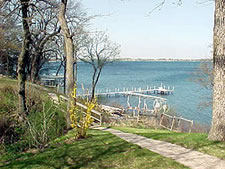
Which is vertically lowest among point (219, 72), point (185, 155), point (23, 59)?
point (185, 155)

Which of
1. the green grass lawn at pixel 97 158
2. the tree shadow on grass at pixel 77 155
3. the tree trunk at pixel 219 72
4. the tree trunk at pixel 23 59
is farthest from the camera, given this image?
the tree trunk at pixel 23 59

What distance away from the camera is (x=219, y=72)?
6914 millimetres

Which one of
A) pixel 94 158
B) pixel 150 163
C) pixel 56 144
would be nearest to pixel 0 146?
pixel 56 144

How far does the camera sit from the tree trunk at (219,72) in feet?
22.4

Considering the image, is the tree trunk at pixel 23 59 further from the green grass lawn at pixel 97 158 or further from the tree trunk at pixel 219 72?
the tree trunk at pixel 219 72

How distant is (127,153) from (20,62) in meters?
5.92

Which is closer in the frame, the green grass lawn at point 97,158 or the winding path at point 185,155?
the green grass lawn at point 97,158

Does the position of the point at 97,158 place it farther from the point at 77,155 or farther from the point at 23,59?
the point at 23,59

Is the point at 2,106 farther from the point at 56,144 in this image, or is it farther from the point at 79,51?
the point at 79,51

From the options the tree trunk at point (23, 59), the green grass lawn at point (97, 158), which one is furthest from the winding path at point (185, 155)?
the tree trunk at point (23, 59)

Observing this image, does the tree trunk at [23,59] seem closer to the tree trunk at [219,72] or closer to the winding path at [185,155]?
the winding path at [185,155]

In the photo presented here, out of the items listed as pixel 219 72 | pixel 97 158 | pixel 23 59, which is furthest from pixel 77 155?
pixel 23 59

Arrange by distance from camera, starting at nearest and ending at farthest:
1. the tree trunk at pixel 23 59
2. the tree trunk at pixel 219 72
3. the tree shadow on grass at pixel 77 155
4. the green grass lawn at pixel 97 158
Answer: the green grass lawn at pixel 97 158 → the tree shadow on grass at pixel 77 155 → the tree trunk at pixel 219 72 → the tree trunk at pixel 23 59

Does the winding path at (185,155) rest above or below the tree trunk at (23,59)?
below
